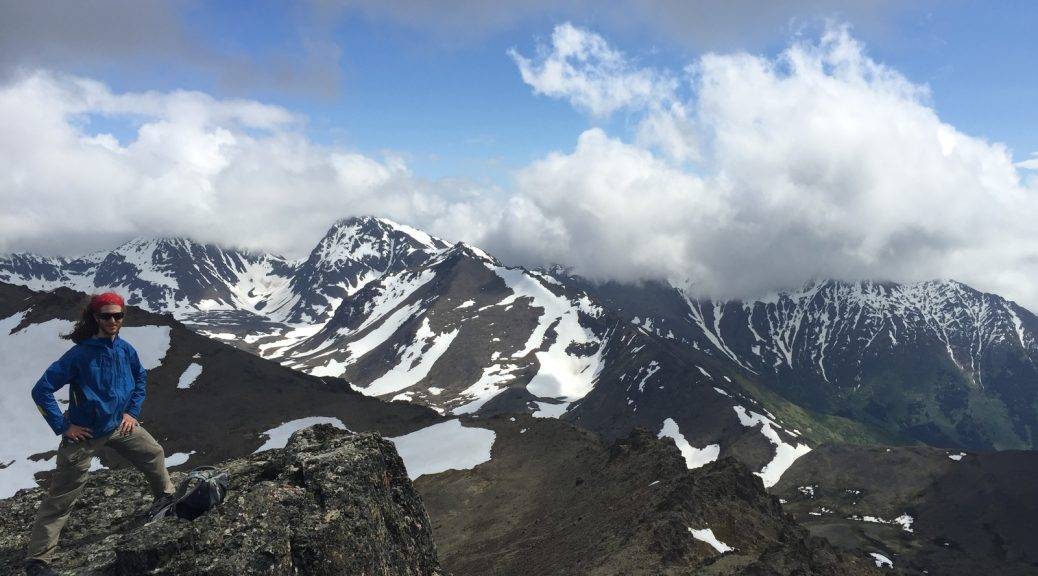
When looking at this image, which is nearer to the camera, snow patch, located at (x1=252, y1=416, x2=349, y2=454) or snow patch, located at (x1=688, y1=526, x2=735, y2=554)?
snow patch, located at (x1=688, y1=526, x2=735, y2=554)

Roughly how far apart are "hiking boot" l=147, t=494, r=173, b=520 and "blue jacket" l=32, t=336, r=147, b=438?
195 cm

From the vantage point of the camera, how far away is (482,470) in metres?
79.8

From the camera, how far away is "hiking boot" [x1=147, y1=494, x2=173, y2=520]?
11.7 m

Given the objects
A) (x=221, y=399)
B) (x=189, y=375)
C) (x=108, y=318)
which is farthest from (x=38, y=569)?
(x=189, y=375)

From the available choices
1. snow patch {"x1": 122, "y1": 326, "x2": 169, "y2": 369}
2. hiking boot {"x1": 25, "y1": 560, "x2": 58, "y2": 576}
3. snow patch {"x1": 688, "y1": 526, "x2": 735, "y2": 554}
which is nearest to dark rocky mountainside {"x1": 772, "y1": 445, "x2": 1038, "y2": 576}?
snow patch {"x1": 688, "y1": 526, "x2": 735, "y2": 554}

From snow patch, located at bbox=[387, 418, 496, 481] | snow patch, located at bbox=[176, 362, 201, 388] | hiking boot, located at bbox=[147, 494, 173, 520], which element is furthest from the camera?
snow patch, located at bbox=[176, 362, 201, 388]

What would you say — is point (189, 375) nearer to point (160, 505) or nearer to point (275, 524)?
point (160, 505)

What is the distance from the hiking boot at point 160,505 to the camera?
462 inches

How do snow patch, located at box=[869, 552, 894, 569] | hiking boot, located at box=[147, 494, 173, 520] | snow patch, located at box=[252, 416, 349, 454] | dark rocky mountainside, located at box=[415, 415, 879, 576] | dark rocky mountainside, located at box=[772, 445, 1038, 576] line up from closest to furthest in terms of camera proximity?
hiking boot, located at box=[147, 494, 173, 520] → dark rocky mountainside, located at box=[415, 415, 879, 576] → snow patch, located at box=[252, 416, 349, 454] → snow patch, located at box=[869, 552, 894, 569] → dark rocky mountainside, located at box=[772, 445, 1038, 576]

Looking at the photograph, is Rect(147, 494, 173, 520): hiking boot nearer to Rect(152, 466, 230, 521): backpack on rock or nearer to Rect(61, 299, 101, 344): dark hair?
Rect(152, 466, 230, 521): backpack on rock

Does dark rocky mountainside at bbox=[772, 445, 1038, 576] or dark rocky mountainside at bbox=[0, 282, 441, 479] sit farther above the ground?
dark rocky mountainside at bbox=[0, 282, 441, 479]

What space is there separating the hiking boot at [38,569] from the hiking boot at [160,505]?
1716 millimetres

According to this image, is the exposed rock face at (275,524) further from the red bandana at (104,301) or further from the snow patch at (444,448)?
the snow patch at (444,448)

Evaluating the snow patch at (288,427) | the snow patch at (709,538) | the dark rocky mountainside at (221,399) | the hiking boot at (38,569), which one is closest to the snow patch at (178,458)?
the dark rocky mountainside at (221,399)
